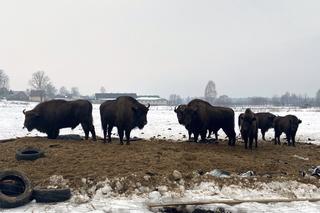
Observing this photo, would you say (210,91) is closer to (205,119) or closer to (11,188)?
(205,119)

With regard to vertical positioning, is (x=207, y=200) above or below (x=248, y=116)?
below

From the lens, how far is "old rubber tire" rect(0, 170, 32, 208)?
11.1m

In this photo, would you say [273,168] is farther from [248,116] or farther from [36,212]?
A: [36,212]

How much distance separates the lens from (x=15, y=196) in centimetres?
1162

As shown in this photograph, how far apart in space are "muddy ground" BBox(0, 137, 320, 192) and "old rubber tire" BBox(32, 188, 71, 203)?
0.79m

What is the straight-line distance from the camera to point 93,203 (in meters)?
11.3

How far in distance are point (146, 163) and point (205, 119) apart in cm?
821

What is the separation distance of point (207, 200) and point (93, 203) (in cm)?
331

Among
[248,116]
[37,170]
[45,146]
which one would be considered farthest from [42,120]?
[248,116]

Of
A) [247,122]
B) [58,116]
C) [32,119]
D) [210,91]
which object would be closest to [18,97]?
[210,91]

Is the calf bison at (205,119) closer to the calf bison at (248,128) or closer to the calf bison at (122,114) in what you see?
the calf bison at (248,128)

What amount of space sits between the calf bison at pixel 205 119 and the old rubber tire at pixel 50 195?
37.2 ft

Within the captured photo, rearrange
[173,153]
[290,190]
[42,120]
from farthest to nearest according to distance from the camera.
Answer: [42,120] < [173,153] < [290,190]

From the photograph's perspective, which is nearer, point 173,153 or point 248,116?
point 173,153
